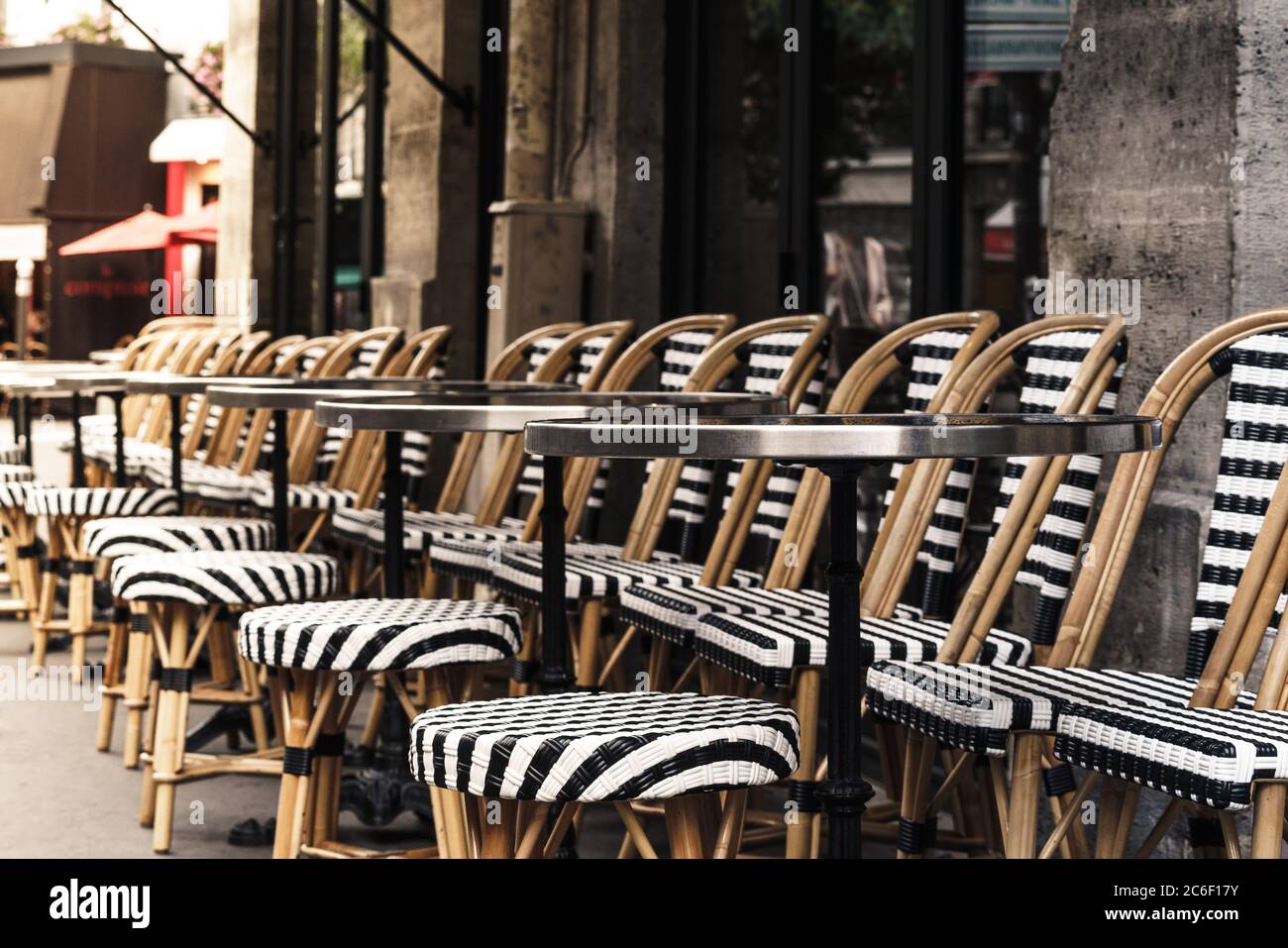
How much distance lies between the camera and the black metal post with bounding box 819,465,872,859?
2549mm

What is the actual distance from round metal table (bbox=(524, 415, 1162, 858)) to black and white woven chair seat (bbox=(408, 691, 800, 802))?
9 centimetres

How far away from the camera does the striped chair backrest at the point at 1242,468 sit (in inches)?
113

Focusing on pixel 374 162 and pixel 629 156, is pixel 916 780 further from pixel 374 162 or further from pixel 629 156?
pixel 374 162

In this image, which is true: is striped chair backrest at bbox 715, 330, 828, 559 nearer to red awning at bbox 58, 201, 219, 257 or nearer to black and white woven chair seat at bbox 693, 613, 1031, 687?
black and white woven chair seat at bbox 693, 613, 1031, 687

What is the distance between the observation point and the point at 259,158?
10.7 m

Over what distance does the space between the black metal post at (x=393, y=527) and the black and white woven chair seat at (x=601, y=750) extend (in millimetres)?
1548

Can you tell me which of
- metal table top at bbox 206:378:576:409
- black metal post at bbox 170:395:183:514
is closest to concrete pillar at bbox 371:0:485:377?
black metal post at bbox 170:395:183:514

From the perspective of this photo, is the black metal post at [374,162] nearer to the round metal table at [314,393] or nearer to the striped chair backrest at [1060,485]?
the round metal table at [314,393]

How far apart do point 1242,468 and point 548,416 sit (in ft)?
3.73

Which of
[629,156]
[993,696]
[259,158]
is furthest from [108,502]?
[259,158]

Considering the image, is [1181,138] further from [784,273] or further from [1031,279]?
[784,273]

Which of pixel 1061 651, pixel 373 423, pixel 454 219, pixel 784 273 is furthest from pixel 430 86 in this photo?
pixel 1061 651

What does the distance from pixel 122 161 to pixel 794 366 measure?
66.7ft

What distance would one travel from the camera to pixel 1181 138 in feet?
11.7
